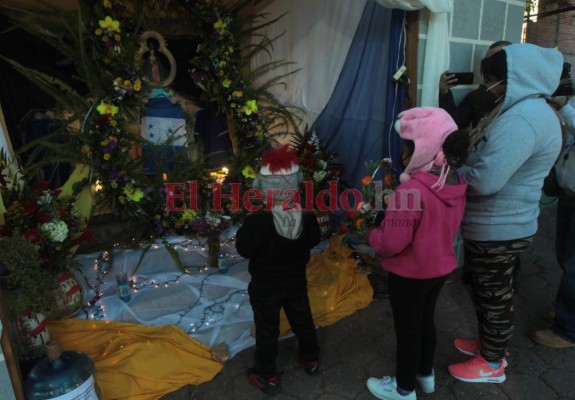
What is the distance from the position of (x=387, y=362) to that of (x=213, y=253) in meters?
1.65

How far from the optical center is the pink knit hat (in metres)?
1.67

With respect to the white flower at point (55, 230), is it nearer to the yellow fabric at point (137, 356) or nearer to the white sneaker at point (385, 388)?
the yellow fabric at point (137, 356)

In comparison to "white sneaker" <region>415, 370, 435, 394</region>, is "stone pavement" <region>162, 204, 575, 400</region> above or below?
below

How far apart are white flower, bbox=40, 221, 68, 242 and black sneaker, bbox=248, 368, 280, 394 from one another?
58.4 inches

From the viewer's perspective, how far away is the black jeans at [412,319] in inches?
71.6

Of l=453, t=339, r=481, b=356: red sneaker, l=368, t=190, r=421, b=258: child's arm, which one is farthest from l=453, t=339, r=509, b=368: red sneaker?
l=368, t=190, r=421, b=258: child's arm

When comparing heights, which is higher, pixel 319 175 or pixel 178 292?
pixel 319 175

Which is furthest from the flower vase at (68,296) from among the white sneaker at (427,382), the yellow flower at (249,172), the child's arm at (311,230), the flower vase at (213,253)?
the white sneaker at (427,382)

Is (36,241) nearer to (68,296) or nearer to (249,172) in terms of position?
(68,296)

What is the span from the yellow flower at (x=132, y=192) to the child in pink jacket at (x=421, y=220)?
6.39 feet

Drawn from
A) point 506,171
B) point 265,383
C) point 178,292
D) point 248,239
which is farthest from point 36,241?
point 506,171

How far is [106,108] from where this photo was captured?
285 centimetres

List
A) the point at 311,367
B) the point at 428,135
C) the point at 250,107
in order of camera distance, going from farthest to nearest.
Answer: the point at 250,107, the point at 311,367, the point at 428,135

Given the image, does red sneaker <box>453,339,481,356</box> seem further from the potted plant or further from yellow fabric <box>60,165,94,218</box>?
yellow fabric <box>60,165,94,218</box>
